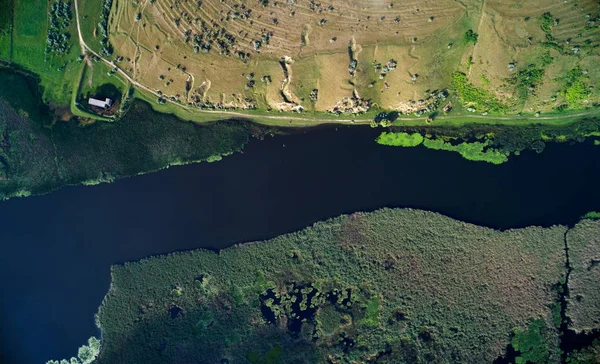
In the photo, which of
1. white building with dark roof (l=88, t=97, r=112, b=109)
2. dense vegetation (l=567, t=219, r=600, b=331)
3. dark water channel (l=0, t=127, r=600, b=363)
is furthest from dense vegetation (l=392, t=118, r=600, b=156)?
white building with dark roof (l=88, t=97, r=112, b=109)

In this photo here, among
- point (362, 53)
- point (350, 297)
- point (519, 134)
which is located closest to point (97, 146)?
point (362, 53)

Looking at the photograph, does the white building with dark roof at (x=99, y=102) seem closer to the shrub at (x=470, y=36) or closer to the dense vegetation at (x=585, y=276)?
the shrub at (x=470, y=36)

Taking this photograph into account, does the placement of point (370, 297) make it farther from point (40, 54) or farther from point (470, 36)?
point (40, 54)

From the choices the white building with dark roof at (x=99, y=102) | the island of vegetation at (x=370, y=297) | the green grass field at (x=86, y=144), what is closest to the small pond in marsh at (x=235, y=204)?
the green grass field at (x=86, y=144)

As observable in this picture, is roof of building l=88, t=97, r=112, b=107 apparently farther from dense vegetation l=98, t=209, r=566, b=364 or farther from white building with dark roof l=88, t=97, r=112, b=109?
dense vegetation l=98, t=209, r=566, b=364

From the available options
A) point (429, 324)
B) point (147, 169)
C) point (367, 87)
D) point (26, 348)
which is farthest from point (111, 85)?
point (429, 324)
